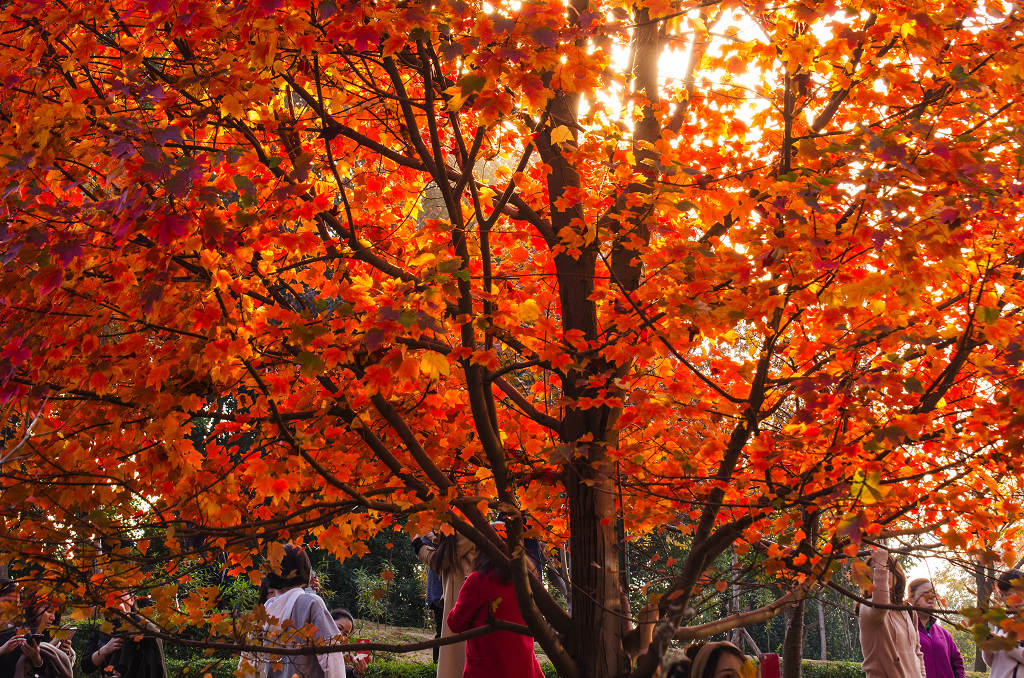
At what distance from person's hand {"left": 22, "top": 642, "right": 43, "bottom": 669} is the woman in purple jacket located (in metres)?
6.62

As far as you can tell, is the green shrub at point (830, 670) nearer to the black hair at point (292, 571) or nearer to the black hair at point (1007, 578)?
the black hair at point (1007, 578)

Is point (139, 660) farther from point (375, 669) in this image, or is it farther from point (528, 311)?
point (375, 669)

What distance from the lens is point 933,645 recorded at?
662 cm

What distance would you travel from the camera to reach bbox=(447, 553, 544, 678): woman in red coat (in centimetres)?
457

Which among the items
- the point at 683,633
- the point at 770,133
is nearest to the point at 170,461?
the point at 683,633

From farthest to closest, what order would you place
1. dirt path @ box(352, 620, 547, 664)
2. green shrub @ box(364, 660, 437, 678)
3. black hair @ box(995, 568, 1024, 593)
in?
1. dirt path @ box(352, 620, 547, 664)
2. green shrub @ box(364, 660, 437, 678)
3. black hair @ box(995, 568, 1024, 593)

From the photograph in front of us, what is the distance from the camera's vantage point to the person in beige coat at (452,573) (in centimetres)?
571

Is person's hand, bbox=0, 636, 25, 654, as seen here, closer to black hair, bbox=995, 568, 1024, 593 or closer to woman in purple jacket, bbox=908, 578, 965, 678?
black hair, bbox=995, 568, 1024, 593

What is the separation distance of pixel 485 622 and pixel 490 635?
86mm

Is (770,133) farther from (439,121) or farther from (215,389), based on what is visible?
(215,389)

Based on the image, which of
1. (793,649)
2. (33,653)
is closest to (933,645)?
(793,649)

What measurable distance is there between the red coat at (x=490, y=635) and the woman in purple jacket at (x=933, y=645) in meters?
3.57

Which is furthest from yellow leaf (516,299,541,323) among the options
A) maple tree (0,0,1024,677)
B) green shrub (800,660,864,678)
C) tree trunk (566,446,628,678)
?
green shrub (800,660,864,678)

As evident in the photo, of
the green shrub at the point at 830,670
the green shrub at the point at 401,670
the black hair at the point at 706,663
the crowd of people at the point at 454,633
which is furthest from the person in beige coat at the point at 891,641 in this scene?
the green shrub at the point at 830,670
